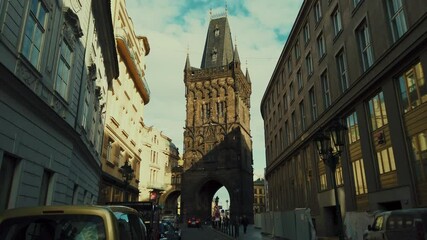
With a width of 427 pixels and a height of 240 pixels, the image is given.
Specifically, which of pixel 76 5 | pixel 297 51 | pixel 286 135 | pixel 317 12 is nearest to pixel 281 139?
pixel 286 135

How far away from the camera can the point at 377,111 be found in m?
16.6

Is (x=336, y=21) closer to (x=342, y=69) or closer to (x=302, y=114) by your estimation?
(x=342, y=69)

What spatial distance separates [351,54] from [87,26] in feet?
43.4

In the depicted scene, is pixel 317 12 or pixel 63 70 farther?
pixel 317 12

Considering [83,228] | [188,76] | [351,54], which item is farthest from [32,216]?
[188,76]

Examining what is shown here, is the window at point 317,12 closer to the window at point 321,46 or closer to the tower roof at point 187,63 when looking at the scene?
the window at point 321,46

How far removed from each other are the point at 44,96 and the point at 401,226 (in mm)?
10739

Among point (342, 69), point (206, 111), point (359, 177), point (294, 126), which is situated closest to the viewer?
point (359, 177)

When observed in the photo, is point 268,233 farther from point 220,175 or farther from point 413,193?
point 220,175

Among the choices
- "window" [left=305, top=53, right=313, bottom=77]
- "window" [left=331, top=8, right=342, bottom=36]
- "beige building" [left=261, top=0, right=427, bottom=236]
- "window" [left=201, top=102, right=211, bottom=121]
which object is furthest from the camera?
"window" [left=201, top=102, right=211, bottom=121]

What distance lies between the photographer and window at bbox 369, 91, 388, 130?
16.0 metres

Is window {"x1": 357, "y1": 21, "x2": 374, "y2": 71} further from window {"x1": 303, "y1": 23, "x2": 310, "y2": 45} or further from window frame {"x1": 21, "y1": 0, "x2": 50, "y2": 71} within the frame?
window frame {"x1": 21, "y1": 0, "x2": 50, "y2": 71}

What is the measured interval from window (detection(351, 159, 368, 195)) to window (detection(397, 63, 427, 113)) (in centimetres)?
477

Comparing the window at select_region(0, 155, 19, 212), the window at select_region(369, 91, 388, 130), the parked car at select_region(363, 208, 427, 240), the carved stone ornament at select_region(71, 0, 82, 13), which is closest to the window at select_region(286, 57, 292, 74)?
the window at select_region(369, 91, 388, 130)
